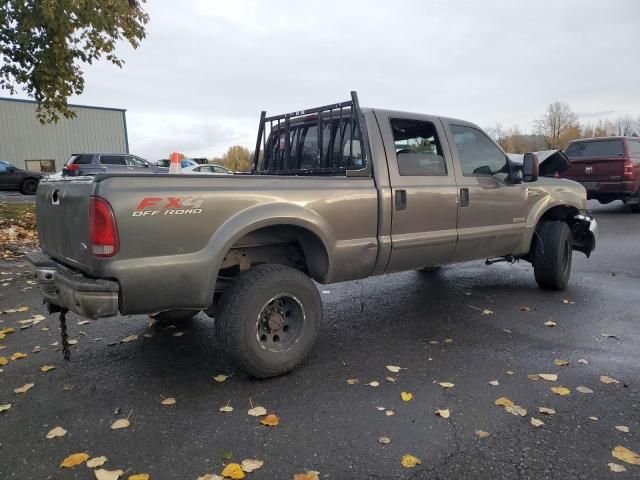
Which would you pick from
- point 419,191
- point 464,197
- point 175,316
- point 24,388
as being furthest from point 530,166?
point 24,388

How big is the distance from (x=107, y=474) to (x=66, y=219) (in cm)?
162

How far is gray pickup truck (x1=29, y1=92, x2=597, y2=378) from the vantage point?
2828mm

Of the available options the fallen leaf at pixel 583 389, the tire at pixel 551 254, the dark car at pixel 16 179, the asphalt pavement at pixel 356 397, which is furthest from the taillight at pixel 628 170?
the dark car at pixel 16 179

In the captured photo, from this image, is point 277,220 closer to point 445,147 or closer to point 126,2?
point 445,147

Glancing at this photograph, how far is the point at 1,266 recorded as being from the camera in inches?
287

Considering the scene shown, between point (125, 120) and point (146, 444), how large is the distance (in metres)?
38.7

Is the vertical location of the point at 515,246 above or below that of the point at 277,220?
below

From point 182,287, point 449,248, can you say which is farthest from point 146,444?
point 449,248

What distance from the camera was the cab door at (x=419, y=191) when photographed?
409 centimetres

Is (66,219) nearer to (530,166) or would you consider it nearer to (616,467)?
(616,467)

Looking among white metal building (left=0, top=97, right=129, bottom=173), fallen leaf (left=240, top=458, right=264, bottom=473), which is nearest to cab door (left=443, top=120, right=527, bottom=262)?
fallen leaf (left=240, top=458, right=264, bottom=473)

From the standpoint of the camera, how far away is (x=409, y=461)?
8.02 feet

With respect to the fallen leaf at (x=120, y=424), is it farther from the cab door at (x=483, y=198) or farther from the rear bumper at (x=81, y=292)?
the cab door at (x=483, y=198)

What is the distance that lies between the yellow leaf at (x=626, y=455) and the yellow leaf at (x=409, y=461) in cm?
102
